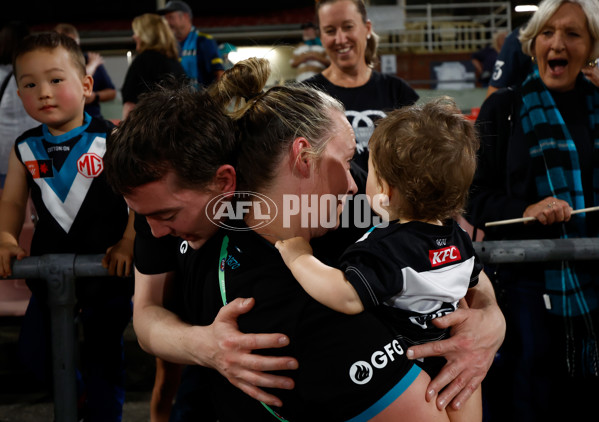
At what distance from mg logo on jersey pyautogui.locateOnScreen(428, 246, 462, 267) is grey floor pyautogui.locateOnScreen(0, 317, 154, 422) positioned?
1904 millimetres

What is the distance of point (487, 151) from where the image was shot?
229 centimetres

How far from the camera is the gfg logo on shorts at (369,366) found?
1214 millimetres

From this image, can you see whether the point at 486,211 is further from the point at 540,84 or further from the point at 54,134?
the point at 54,134

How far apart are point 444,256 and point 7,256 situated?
3.97 feet

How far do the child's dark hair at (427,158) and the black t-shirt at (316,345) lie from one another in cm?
30

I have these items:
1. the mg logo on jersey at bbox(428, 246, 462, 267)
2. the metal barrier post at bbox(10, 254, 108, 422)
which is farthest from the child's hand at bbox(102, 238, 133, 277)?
the mg logo on jersey at bbox(428, 246, 462, 267)

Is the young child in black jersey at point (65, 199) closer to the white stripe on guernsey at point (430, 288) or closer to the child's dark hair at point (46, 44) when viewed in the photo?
the child's dark hair at point (46, 44)

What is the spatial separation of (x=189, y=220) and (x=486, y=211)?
51.9 inches

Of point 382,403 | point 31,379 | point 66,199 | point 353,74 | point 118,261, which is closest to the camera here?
point 382,403

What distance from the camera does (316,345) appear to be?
123 cm

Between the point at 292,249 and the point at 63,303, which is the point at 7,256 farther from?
the point at 292,249

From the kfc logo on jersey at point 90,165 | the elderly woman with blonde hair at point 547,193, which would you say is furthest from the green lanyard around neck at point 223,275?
the elderly woman with blonde hair at point 547,193

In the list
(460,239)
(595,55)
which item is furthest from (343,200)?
(595,55)

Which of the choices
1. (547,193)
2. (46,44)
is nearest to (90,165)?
(46,44)
